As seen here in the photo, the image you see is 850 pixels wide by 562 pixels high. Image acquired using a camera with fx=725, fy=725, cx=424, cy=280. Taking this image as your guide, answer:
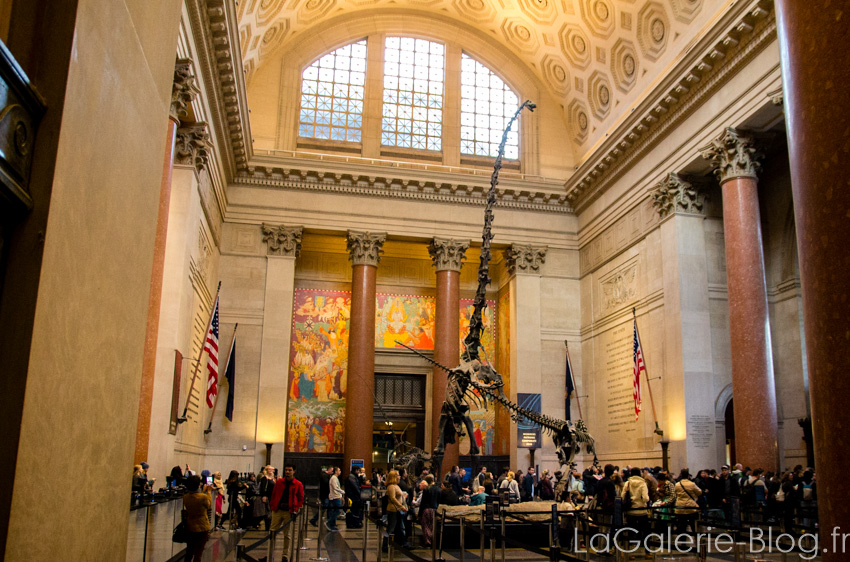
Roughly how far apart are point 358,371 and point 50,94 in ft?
66.4

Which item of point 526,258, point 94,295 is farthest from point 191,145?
point 94,295

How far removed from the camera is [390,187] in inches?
958

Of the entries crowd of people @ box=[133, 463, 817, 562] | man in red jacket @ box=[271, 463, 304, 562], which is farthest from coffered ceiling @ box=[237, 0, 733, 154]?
man in red jacket @ box=[271, 463, 304, 562]

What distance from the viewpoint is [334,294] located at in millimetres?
26297

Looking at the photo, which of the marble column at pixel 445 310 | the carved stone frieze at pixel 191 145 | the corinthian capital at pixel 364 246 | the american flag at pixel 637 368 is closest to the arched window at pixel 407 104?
the corinthian capital at pixel 364 246

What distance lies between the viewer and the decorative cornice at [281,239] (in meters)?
23.5

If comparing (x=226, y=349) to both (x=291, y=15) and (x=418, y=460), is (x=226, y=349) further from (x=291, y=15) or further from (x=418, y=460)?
(x=291, y=15)

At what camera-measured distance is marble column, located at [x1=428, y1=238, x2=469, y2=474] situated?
2369 centimetres

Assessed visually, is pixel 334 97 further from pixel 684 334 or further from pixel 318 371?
pixel 684 334

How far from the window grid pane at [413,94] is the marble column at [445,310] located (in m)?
4.15

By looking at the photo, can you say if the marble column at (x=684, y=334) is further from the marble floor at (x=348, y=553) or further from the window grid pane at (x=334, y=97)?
the window grid pane at (x=334, y=97)

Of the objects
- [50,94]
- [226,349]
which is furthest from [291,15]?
[50,94]

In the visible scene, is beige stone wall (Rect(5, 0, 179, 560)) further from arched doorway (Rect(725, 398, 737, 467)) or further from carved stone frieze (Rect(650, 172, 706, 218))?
arched doorway (Rect(725, 398, 737, 467))

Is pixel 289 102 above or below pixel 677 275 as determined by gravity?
above
